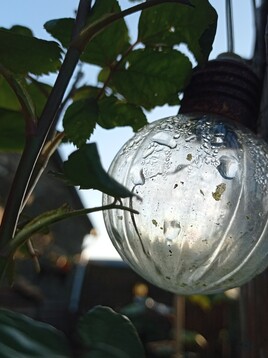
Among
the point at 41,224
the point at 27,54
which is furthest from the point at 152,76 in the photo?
the point at 41,224

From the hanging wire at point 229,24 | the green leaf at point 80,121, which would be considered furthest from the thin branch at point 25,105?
the hanging wire at point 229,24

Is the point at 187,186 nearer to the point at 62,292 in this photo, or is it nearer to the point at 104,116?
the point at 104,116

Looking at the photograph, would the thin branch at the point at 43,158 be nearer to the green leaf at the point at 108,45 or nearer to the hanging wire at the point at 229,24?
the green leaf at the point at 108,45

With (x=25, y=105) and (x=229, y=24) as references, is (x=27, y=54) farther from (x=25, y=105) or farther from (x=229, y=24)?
(x=229, y=24)

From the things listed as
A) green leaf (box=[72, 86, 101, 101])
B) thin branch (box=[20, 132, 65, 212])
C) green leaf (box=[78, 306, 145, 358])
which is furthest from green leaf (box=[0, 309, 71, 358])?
green leaf (box=[72, 86, 101, 101])

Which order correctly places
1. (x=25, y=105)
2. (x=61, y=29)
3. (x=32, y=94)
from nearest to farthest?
(x=25, y=105) < (x=61, y=29) < (x=32, y=94)

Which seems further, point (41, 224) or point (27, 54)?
point (27, 54)
